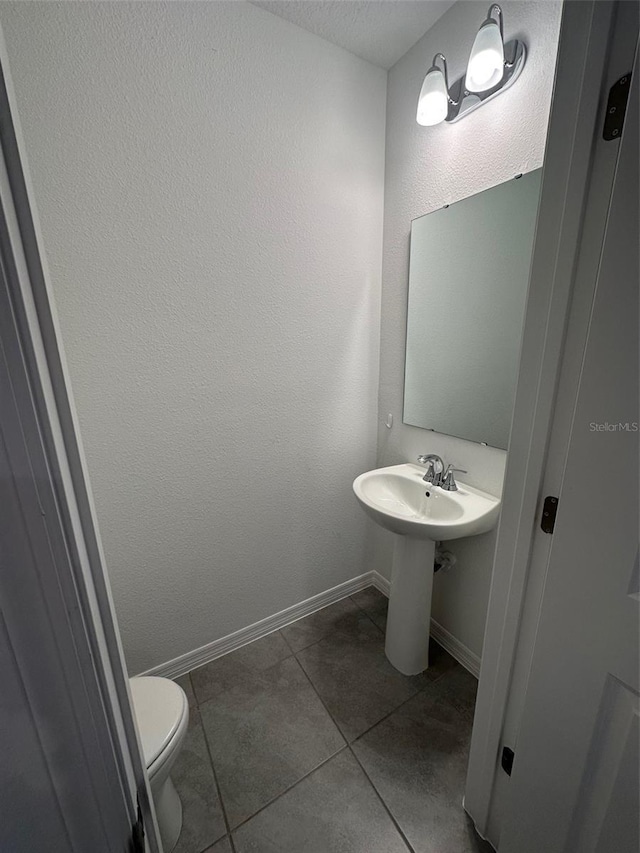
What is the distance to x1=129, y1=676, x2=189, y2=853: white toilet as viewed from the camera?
0.89m

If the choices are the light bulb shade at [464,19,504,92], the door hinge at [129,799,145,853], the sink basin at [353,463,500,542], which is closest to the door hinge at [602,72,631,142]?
the light bulb shade at [464,19,504,92]

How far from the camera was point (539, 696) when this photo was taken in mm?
719

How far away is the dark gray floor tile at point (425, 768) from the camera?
3.29ft

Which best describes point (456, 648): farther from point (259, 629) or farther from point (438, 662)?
point (259, 629)

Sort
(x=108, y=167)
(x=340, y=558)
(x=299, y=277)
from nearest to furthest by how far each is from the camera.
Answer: (x=108, y=167) → (x=299, y=277) → (x=340, y=558)

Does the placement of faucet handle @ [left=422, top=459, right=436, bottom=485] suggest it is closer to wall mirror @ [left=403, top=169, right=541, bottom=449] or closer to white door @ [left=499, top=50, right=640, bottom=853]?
wall mirror @ [left=403, top=169, right=541, bottom=449]

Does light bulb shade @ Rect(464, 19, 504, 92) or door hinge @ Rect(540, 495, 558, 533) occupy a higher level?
light bulb shade @ Rect(464, 19, 504, 92)

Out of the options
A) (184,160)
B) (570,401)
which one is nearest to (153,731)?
(570,401)

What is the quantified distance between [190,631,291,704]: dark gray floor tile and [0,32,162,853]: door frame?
1.12 m

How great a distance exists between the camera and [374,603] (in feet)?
6.28

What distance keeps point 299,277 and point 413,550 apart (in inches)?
49.0

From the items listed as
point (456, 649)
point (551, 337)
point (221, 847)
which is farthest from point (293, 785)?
point (551, 337)

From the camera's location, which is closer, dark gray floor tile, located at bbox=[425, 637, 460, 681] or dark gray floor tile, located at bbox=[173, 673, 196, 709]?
dark gray floor tile, located at bbox=[173, 673, 196, 709]

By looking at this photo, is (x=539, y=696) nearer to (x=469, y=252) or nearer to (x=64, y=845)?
(x=64, y=845)
